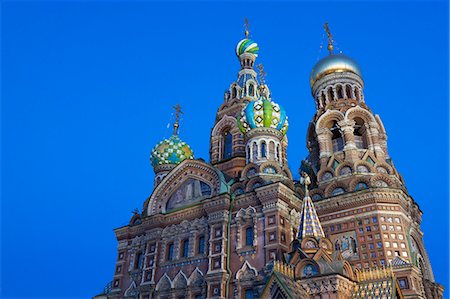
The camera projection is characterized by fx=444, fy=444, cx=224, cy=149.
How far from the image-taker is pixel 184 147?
24703mm

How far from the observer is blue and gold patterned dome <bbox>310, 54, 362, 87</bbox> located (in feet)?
72.0

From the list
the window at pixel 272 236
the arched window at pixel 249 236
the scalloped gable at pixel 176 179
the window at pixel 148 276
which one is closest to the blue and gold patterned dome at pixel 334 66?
the scalloped gable at pixel 176 179

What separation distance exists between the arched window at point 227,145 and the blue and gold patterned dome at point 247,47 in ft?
20.1

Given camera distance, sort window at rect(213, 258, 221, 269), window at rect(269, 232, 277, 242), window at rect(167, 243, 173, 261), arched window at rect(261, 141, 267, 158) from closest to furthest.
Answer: window at rect(269, 232, 277, 242), window at rect(213, 258, 221, 269), window at rect(167, 243, 173, 261), arched window at rect(261, 141, 267, 158)

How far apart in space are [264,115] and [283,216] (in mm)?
4918

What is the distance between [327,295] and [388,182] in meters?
7.85

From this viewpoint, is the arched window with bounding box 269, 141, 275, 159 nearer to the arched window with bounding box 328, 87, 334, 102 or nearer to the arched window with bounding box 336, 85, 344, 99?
the arched window with bounding box 328, 87, 334, 102

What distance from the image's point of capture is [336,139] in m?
20.8

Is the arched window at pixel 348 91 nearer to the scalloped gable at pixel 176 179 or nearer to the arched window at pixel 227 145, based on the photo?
the arched window at pixel 227 145

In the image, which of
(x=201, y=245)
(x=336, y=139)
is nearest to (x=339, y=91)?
(x=336, y=139)

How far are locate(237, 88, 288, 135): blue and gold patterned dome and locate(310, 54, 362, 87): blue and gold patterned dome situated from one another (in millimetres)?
3858

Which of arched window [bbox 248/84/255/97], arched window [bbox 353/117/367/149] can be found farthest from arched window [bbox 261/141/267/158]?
arched window [bbox 248/84/255/97]

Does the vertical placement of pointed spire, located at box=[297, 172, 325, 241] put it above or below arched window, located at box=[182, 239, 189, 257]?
below

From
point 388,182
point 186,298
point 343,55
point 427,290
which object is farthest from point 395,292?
point 343,55
